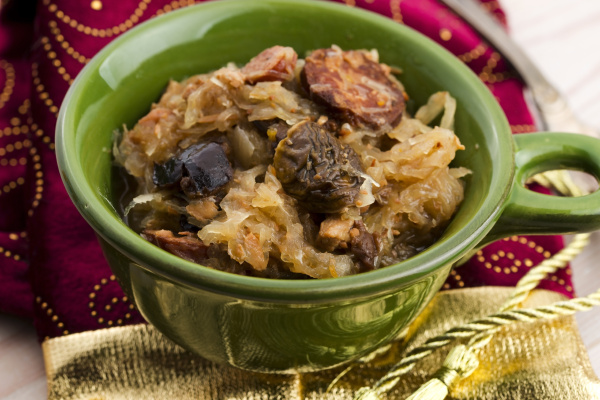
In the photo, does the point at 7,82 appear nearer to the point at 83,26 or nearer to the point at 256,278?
the point at 83,26

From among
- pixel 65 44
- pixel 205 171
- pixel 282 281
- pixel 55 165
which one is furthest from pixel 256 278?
pixel 65 44

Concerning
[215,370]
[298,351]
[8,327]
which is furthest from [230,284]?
[8,327]

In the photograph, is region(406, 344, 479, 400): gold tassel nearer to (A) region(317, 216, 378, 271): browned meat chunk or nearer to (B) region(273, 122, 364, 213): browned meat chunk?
(A) region(317, 216, 378, 271): browned meat chunk

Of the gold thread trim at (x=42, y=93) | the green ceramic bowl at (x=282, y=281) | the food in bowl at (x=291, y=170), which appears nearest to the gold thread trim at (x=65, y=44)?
the gold thread trim at (x=42, y=93)

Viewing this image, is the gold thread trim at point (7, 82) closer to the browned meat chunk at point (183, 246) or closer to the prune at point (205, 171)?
the prune at point (205, 171)

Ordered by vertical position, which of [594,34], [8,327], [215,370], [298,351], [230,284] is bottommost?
[8,327]

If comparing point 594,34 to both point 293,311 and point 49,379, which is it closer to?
point 293,311

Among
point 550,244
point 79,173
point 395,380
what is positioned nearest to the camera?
point 79,173
